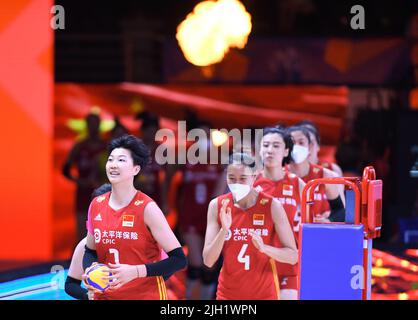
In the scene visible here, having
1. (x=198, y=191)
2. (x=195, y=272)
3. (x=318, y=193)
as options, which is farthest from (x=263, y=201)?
(x=198, y=191)

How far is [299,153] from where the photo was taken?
7852mm

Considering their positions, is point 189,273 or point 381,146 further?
point 381,146

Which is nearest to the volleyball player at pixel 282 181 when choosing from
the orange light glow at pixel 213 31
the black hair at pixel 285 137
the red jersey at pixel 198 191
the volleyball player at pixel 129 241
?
the black hair at pixel 285 137

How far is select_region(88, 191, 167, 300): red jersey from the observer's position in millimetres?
5492

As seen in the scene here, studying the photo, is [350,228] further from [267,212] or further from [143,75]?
[143,75]

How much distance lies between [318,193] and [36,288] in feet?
8.17

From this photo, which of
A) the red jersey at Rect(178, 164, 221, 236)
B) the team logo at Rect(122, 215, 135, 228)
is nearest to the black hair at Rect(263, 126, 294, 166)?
the team logo at Rect(122, 215, 135, 228)

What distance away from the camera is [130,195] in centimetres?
565

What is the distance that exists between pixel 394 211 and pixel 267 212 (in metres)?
6.23

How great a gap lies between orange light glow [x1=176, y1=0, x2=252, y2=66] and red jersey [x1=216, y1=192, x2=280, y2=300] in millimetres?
6291

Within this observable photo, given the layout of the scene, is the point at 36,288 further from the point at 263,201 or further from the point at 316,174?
the point at 263,201

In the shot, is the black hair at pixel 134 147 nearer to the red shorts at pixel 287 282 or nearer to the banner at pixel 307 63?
the red shorts at pixel 287 282

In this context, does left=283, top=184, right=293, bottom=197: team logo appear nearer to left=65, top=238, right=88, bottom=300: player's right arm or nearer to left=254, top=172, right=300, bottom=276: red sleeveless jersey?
left=254, top=172, right=300, bottom=276: red sleeveless jersey
